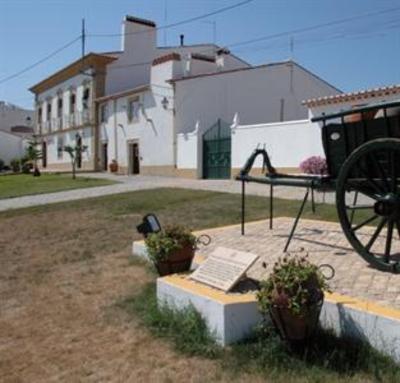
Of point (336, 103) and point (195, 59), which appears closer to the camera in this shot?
point (336, 103)

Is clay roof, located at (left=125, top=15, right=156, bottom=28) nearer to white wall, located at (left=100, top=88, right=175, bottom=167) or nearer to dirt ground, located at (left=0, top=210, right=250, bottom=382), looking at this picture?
white wall, located at (left=100, top=88, right=175, bottom=167)

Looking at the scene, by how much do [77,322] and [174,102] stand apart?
2388 centimetres

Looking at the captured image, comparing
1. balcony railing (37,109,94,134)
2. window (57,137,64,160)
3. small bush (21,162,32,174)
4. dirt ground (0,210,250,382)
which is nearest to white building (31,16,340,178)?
balcony railing (37,109,94,134)

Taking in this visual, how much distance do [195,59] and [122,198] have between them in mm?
15088

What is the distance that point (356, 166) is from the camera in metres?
5.36

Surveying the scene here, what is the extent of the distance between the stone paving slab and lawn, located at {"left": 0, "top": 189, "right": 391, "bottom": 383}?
996mm

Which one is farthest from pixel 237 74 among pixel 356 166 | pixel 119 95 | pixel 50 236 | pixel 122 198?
pixel 356 166

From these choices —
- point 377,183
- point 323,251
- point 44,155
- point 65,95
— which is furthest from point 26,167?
point 377,183

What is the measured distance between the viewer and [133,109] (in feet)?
108

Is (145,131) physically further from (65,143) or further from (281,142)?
(65,143)

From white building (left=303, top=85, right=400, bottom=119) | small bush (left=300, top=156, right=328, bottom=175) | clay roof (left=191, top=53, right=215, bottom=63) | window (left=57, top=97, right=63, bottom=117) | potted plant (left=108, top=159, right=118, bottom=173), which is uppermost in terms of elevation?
clay roof (left=191, top=53, right=215, bottom=63)

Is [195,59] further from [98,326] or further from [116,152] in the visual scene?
[98,326]

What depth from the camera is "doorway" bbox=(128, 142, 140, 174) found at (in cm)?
3356

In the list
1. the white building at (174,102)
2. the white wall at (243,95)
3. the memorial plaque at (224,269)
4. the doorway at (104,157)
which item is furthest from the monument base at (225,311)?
the doorway at (104,157)
